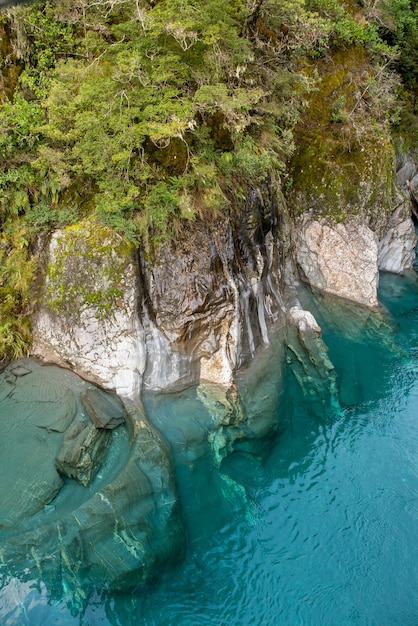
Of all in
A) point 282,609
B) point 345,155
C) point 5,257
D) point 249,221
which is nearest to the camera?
point 282,609

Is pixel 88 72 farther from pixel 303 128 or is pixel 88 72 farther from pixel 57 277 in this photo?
pixel 303 128

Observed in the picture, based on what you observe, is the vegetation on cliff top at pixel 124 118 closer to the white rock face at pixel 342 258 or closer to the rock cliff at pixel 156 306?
the rock cliff at pixel 156 306

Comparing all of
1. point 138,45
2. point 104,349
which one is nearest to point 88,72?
point 138,45

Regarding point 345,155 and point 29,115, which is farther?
point 345,155

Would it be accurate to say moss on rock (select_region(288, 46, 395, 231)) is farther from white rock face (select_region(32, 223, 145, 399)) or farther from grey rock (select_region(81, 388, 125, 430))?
grey rock (select_region(81, 388, 125, 430))

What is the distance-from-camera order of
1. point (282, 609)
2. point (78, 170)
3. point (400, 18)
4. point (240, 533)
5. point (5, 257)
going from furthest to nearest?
1. point (400, 18)
2. point (5, 257)
3. point (78, 170)
4. point (240, 533)
5. point (282, 609)

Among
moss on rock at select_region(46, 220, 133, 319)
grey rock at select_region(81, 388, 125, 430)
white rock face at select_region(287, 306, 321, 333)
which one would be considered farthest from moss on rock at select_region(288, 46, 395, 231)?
grey rock at select_region(81, 388, 125, 430)

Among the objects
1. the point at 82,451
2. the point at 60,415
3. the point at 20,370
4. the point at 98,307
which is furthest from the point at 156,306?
the point at 82,451

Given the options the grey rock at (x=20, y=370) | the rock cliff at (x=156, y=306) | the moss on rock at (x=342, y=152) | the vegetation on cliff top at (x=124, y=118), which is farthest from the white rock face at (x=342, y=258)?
the grey rock at (x=20, y=370)
